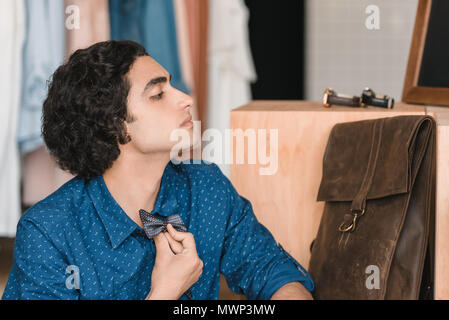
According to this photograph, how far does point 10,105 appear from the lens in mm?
1778

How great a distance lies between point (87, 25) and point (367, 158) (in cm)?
112

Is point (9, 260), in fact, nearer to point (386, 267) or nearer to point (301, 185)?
point (301, 185)

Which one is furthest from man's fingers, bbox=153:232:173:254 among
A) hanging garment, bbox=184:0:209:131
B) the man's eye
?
hanging garment, bbox=184:0:209:131

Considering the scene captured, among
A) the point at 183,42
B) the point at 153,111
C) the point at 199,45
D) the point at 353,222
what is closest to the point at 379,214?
the point at 353,222

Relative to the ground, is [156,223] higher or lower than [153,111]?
lower

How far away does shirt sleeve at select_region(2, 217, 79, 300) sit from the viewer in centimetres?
103

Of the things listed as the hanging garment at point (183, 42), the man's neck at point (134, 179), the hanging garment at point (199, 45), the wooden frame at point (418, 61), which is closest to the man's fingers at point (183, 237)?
the man's neck at point (134, 179)

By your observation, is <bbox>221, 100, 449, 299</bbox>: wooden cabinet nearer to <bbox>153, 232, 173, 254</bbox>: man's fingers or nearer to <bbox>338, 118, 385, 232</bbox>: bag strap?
<bbox>338, 118, 385, 232</bbox>: bag strap

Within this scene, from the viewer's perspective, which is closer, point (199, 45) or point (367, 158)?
point (367, 158)

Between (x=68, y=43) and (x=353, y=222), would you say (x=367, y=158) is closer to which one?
(x=353, y=222)

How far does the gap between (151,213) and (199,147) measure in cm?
98

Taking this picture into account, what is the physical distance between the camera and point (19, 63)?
1777 mm

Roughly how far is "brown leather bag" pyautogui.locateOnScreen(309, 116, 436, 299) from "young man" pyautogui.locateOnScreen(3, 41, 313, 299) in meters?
0.10

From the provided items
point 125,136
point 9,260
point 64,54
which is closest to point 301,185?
point 125,136
